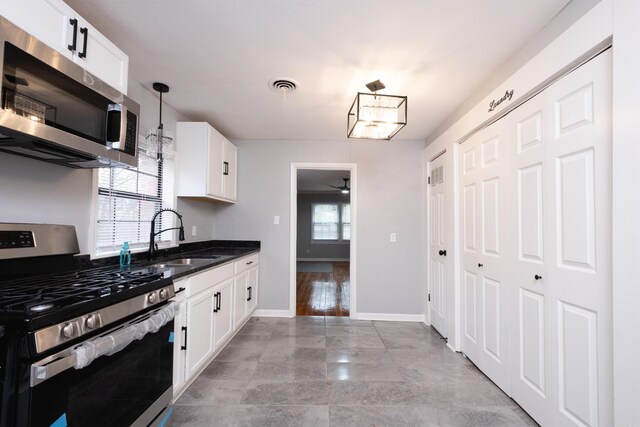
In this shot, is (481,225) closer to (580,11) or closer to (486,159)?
(486,159)

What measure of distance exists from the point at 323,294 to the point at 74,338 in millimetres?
4319

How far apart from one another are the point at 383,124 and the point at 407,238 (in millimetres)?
1988

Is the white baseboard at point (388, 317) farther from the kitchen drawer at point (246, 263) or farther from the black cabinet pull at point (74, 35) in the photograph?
the black cabinet pull at point (74, 35)

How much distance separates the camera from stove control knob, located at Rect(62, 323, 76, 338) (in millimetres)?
1010

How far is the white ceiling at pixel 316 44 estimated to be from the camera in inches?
62.7

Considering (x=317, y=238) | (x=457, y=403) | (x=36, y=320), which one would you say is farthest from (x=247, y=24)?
(x=317, y=238)

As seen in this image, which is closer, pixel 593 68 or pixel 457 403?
pixel 593 68

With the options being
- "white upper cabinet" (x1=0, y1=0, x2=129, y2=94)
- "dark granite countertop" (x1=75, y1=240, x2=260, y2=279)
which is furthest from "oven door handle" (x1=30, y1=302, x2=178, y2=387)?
"white upper cabinet" (x1=0, y1=0, x2=129, y2=94)

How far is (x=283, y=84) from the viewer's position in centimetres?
242

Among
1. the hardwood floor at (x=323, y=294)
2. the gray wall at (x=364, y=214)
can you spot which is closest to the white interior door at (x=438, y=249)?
the gray wall at (x=364, y=214)

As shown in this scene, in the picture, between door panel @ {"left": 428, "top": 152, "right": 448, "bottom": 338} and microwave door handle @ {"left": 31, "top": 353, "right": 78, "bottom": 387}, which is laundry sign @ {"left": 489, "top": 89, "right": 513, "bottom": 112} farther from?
microwave door handle @ {"left": 31, "top": 353, "right": 78, "bottom": 387}

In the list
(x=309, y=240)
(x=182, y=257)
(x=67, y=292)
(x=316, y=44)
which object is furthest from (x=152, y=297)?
(x=309, y=240)

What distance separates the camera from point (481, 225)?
2.43m

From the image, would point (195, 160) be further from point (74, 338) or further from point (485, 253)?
point (485, 253)
